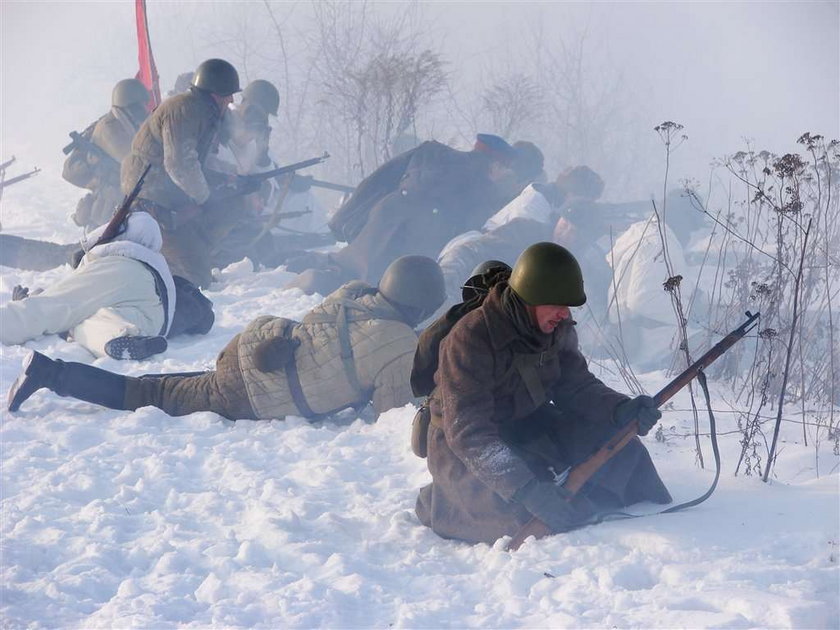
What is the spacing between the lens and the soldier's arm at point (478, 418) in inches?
113

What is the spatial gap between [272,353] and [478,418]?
162 centimetres

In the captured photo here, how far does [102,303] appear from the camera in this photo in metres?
5.76

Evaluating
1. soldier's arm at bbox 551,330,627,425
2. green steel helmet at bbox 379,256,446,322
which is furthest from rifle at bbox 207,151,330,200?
soldier's arm at bbox 551,330,627,425

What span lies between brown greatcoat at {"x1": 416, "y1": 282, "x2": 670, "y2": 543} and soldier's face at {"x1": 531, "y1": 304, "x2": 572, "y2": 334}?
0.16ft

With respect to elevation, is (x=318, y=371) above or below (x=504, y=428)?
above

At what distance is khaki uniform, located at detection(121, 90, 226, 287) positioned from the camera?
23.3 ft

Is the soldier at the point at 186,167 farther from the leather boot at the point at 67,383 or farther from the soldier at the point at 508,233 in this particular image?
the leather boot at the point at 67,383

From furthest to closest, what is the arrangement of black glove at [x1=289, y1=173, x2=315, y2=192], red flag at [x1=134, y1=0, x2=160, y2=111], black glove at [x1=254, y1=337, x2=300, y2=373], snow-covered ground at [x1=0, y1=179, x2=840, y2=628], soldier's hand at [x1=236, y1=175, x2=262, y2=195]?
red flag at [x1=134, y1=0, x2=160, y2=111] → black glove at [x1=289, y1=173, x2=315, y2=192] → soldier's hand at [x1=236, y1=175, x2=262, y2=195] → black glove at [x1=254, y1=337, x2=300, y2=373] → snow-covered ground at [x1=0, y1=179, x2=840, y2=628]

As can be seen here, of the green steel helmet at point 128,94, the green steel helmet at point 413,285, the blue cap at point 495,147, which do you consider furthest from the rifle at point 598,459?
the green steel helmet at point 128,94

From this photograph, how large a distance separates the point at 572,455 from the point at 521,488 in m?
0.31

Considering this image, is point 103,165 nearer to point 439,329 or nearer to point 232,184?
point 232,184

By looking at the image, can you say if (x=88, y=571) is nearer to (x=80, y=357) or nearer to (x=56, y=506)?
(x=56, y=506)

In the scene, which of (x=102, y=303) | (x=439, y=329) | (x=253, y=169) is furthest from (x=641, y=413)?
(x=253, y=169)

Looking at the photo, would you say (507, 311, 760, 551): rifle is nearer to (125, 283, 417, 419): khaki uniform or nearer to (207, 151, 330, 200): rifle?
(125, 283, 417, 419): khaki uniform
